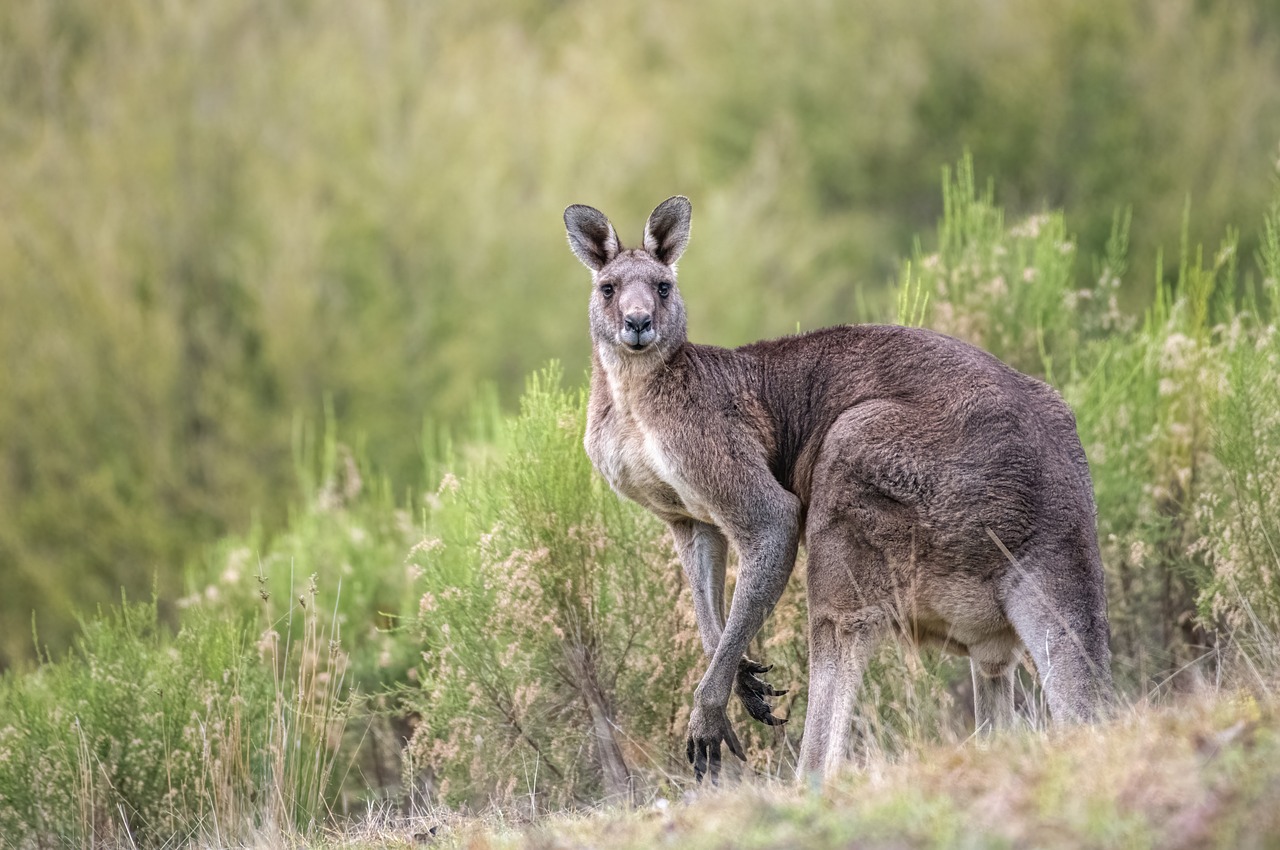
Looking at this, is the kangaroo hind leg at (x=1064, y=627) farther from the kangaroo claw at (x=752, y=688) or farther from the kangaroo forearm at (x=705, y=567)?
the kangaroo forearm at (x=705, y=567)

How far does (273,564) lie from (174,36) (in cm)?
1217

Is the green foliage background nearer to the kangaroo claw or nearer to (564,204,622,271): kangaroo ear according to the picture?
(564,204,622,271): kangaroo ear

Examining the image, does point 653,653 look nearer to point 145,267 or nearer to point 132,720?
point 132,720

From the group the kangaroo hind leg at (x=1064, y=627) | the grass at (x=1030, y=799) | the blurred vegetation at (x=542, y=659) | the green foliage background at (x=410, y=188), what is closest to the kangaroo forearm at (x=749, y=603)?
the blurred vegetation at (x=542, y=659)

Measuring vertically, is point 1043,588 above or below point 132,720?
above

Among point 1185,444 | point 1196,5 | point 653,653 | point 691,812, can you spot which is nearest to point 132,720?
point 653,653

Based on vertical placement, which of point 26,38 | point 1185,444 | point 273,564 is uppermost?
point 26,38

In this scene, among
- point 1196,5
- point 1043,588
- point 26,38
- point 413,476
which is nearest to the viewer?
point 1043,588

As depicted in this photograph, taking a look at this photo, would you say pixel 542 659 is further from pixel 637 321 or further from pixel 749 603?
pixel 637 321

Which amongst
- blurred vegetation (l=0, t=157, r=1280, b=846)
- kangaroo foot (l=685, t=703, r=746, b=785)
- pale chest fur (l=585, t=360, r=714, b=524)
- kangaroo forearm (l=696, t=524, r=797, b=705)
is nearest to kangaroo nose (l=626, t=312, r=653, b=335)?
pale chest fur (l=585, t=360, r=714, b=524)

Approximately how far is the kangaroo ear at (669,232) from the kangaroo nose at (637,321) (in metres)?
0.55

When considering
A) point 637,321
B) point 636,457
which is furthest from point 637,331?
point 636,457

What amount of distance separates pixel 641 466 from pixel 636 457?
0.04 meters

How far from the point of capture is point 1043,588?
4.86 meters
